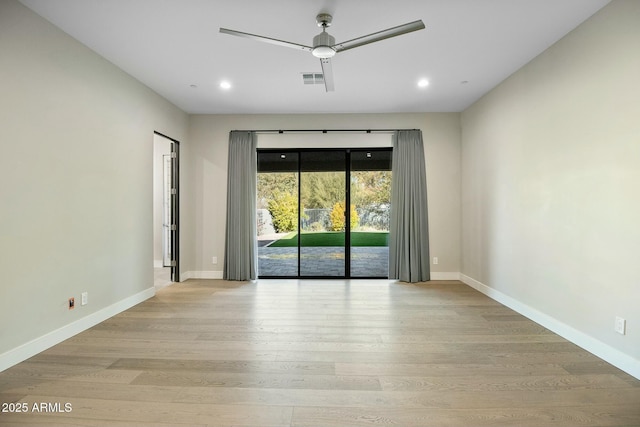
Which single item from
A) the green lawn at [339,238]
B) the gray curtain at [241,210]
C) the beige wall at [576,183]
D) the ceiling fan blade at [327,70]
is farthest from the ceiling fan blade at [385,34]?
the green lawn at [339,238]

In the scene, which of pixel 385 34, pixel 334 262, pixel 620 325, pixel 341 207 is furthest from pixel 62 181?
pixel 620 325

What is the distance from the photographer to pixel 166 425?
1.72 meters

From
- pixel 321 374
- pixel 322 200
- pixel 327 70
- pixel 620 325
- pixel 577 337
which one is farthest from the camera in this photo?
pixel 322 200

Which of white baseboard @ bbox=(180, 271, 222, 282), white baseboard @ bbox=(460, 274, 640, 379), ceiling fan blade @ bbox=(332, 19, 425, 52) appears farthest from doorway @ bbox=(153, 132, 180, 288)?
white baseboard @ bbox=(460, 274, 640, 379)

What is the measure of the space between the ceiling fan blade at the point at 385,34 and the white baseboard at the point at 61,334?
11.1ft

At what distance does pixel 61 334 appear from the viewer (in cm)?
281

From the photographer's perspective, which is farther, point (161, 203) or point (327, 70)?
point (161, 203)

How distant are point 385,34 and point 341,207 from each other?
3306 millimetres

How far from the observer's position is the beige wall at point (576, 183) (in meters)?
2.34

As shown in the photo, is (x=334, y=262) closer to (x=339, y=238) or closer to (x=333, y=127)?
(x=339, y=238)

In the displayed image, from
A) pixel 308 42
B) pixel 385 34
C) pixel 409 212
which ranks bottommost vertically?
pixel 409 212

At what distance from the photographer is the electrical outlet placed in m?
2.37

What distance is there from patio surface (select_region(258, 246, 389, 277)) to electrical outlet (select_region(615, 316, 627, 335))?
317 cm

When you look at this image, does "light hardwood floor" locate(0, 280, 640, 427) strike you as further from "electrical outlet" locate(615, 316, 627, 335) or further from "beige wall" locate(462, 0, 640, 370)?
"beige wall" locate(462, 0, 640, 370)
